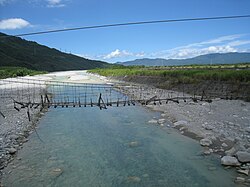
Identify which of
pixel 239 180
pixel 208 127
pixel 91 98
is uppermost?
pixel 91 98

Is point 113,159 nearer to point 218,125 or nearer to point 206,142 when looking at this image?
point 206,142

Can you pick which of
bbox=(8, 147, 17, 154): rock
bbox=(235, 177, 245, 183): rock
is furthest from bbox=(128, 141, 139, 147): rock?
bbox=(8, 147, 17, 154): rock

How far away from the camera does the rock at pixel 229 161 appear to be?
337 inches

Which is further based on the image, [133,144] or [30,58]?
[30,58]

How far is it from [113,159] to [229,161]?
4.08m

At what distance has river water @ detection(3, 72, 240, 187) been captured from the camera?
26.4 ft

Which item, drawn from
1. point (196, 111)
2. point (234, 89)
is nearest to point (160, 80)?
point (234, 89)

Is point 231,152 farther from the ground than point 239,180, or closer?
farther from the ground

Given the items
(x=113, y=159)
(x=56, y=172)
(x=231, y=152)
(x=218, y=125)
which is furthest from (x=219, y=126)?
(x=56, y=172)

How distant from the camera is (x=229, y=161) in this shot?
28.4ft

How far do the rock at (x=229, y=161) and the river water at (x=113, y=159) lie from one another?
0.81 feet

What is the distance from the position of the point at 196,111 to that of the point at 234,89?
A: 556 centimetres

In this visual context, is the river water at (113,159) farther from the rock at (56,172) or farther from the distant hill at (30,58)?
the distant hill at (30,58)

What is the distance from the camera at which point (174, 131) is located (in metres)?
13.1
